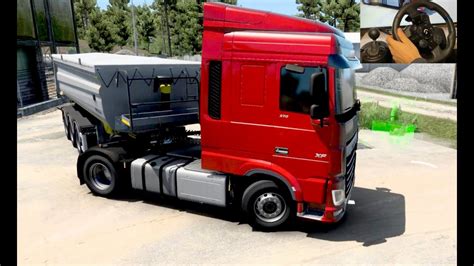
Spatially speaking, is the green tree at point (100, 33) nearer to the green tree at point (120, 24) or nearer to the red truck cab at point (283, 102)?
the green tree at point (120, 24)

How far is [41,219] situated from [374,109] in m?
13.3

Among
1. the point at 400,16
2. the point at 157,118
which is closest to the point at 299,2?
the point at 400,16

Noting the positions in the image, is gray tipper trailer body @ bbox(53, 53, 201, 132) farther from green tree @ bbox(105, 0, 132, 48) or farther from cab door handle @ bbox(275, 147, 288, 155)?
green tree @ bbox(105, 0, 132, 48)

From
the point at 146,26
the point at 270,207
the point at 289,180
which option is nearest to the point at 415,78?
the point at 270,207

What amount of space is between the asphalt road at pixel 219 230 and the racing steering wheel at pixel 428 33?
25483 millimetres

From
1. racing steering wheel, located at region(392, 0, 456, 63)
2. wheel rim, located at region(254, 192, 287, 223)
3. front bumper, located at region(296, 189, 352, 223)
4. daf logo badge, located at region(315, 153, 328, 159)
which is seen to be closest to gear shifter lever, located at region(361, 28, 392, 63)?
racing steering wheel, located at region(392, 0, 456, 63)

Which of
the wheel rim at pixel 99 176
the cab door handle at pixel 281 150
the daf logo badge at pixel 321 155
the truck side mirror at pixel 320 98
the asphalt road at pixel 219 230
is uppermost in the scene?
the truck side mirror at pixel 320 98

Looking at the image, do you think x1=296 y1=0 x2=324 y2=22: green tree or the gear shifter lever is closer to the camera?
the gear shifter lever

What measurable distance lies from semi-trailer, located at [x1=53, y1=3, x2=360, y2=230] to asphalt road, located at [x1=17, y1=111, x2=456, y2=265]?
439 mm

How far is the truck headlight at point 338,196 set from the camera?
5.37 meters

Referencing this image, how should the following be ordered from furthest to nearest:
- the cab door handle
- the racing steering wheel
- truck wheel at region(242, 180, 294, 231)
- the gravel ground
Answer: the racing steering wheel, the gravel ground, truck wheel at region(242, 180, 294, 231), the cab door handle

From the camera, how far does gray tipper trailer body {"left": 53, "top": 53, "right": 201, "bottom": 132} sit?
22.5 feet

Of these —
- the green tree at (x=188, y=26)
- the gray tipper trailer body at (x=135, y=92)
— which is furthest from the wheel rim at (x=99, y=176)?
the green tree at (x=188, y=26)
